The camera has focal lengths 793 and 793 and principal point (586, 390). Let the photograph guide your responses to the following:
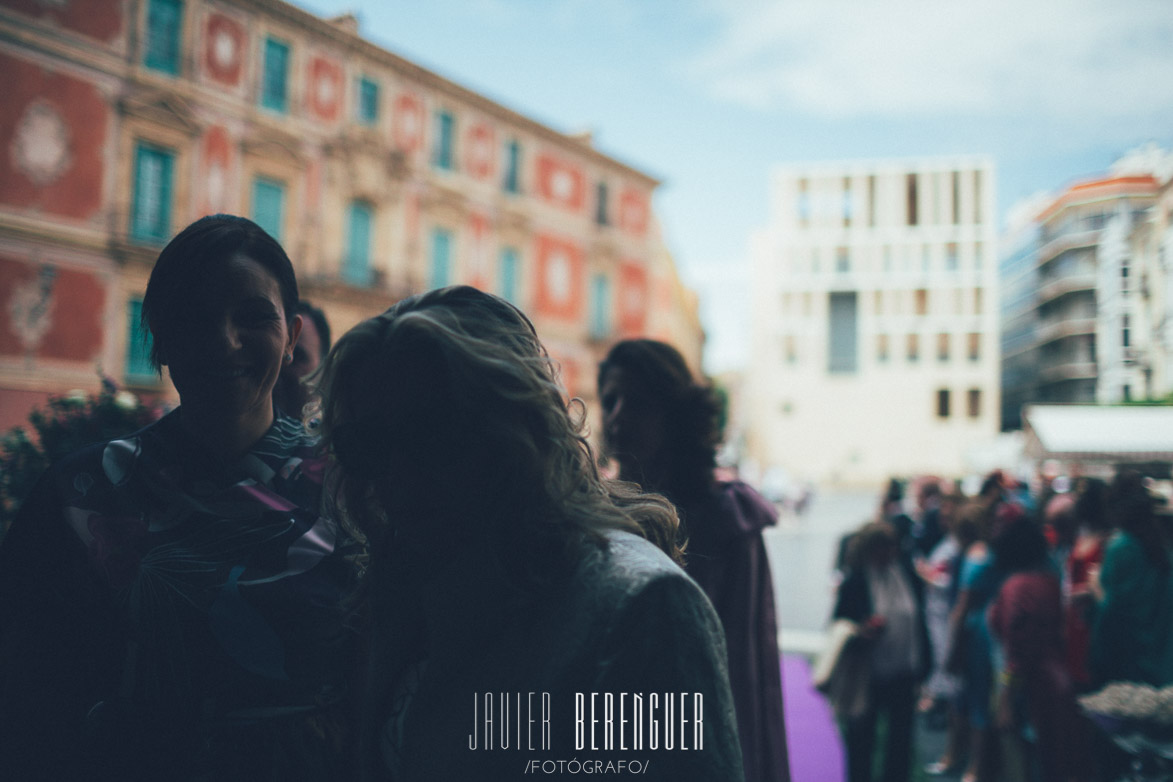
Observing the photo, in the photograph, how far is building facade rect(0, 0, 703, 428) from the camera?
538cm

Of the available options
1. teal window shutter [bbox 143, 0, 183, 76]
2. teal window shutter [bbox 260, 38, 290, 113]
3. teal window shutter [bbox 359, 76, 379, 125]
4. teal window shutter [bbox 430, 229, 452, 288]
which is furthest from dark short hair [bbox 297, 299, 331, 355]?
teal window shutter [bbox 430, 229, 452, 288]

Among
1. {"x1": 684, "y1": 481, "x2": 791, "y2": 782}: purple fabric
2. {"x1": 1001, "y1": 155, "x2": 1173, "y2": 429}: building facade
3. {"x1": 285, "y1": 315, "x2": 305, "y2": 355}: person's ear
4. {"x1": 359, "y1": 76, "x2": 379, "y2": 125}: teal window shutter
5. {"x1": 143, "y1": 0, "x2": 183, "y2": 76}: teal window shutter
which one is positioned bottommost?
{"x1": 684, "y1": 481, "x2": 791, "y2": 782}: purple fabric

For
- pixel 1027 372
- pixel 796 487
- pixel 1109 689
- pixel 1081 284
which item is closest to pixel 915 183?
pixel 1027 372

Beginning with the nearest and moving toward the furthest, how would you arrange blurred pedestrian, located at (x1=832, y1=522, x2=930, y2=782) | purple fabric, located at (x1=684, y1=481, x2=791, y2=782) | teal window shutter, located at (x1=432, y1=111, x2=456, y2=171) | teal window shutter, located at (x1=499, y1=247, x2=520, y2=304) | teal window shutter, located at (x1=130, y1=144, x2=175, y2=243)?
1. purple fabric, located at (x1=684, y1=481, x2=791, y2=782)
2. blurred pedestrian, located at (x1=832, y1=522, x2=930, y2=782)
3. teal window shutter, located at (x1=130, y1=144, x2=175, y2=243)
4. teal window shutter, located at (x1=432, y1=111, x2=456, y2=171)
5. teal window shutter, located at (x1=499, y1=247, x2=520, y2=304)

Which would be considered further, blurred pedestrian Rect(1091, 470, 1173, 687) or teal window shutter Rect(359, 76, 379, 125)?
teal window shutter Rect(359, 76, 379, 125)

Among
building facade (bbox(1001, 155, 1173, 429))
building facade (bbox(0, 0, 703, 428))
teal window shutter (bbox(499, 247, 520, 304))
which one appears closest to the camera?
building facade (bbox(0, 0, 703, 428))

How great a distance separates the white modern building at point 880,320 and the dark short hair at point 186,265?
169ft

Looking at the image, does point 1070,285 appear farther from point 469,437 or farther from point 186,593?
point 186,593

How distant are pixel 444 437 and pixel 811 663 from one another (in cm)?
781

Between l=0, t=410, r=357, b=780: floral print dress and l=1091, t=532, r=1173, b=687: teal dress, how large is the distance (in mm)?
4270

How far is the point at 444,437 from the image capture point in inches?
38.8

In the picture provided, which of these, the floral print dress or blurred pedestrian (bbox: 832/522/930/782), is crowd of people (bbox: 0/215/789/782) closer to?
the floral print dress

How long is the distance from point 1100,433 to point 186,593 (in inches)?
457

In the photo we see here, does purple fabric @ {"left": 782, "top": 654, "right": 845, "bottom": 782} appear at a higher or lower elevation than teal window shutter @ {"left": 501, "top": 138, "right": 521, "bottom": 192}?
lower
